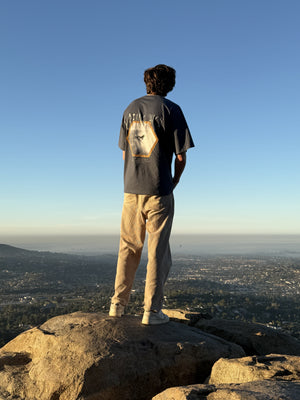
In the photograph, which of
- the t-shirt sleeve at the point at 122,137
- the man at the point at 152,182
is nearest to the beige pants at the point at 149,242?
the man at the point at 152,182

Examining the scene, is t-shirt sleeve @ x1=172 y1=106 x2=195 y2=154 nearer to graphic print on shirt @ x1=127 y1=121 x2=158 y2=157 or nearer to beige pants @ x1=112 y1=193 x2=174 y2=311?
graphic print on shirt @ x1=127 y1=121 x2=158 y2=157

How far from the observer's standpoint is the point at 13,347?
5793 millimetres

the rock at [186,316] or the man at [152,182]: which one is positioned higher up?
the man at [152,182]

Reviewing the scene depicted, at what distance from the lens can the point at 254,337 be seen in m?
7.09

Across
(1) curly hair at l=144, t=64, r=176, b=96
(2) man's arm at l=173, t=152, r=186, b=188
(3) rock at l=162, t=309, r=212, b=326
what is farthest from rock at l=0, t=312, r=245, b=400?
(1) curly hair at l=144, t=64, r=176, b=96

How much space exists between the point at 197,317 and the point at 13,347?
4.41m

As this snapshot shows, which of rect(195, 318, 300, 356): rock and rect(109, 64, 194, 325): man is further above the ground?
rect(109, 64, 194, 325): man

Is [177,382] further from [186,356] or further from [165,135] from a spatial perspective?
[165,135]

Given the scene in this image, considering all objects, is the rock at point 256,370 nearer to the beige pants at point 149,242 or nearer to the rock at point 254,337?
the beige pants at point 149,242

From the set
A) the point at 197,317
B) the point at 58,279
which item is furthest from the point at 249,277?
the point at 197,317

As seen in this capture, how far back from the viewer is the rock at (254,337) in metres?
→ 6.79

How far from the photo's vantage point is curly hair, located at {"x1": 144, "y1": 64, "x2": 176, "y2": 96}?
19.6 feet

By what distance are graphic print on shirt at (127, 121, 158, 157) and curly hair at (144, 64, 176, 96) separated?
0.74 meters

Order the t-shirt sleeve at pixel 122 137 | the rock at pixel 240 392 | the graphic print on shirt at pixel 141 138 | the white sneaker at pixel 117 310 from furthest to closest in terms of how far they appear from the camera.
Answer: the t-shirt sleeve at pixel 122 137 → the white sneaker at pixel 117 310 → the graphic print on shirt at pixel 141 138 → the rock at pixel 240 392
